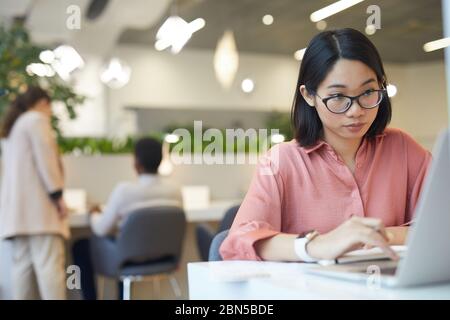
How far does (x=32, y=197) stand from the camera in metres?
2.75

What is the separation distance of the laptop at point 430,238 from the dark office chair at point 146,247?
202cm

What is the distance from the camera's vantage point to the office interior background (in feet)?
4.16

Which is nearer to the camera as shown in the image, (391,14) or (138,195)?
(391,14)

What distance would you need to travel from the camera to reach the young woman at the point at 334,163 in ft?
3.35

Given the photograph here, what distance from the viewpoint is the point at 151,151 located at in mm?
2982

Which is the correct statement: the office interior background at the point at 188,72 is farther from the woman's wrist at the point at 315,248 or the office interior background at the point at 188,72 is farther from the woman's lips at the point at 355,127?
the woman's wrist at the point at 315,248

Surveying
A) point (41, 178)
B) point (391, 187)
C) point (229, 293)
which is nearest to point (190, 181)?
point (41, 178)

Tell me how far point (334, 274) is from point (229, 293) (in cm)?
14

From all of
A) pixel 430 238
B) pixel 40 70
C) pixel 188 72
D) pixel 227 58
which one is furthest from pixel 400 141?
pixel 188 72

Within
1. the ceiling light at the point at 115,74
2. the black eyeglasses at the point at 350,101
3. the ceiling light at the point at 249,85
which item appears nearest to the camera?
the black eyeglasses at the point at 350,101

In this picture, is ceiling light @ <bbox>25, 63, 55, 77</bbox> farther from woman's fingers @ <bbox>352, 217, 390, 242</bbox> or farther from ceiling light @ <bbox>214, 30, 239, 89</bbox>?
ceiling light @ <bbox>214, 30, 239, 89</bbox>

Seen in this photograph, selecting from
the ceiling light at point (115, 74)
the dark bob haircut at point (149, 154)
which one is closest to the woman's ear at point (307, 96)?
the dark bob haircut at point (149, 154)

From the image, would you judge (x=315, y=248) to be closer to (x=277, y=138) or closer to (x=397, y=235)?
(x=397, y=235)

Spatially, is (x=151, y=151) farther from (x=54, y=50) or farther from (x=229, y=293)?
(x=229, y=293)
